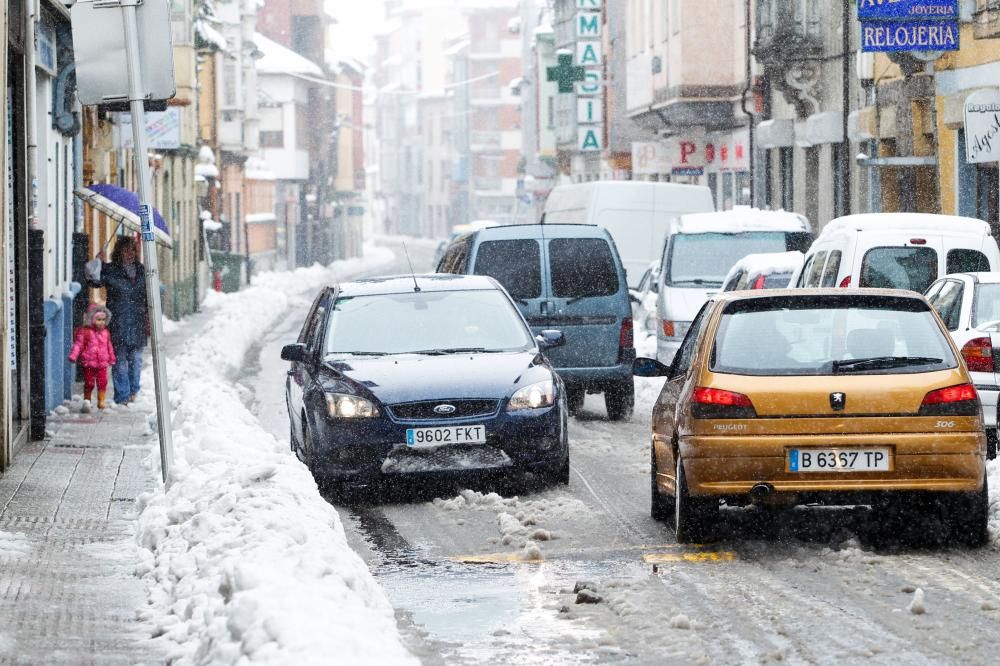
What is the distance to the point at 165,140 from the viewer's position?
33.6 meters

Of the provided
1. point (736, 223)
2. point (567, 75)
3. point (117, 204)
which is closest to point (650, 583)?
point (117, 204)

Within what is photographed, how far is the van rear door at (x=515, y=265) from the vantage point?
752 inches

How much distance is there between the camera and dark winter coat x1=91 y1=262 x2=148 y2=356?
799 inches

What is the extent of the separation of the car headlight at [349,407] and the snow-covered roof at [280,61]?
82965 millimetres

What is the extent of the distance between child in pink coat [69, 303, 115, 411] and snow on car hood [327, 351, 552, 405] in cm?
708

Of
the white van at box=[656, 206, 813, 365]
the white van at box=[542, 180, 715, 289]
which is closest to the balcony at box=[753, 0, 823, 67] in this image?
the white van at box=[542, 180, 715, 289]

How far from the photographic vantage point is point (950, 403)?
9.84 metres

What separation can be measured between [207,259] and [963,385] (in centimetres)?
4555

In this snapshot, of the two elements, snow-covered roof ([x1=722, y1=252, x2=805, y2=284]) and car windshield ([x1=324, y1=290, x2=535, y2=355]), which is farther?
snow-covered roof ([x1=722, y1=252, x2=805, y2=284])

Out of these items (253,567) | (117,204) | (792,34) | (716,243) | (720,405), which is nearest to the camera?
(253,567)

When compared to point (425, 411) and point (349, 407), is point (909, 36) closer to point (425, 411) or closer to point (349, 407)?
point (425, 411)

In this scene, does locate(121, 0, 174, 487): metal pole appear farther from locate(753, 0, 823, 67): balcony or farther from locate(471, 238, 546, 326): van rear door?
locate(753, 0, 823, 67): balcony

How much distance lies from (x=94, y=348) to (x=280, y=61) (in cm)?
7851

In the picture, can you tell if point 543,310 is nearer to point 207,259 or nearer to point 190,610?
point 190,610
